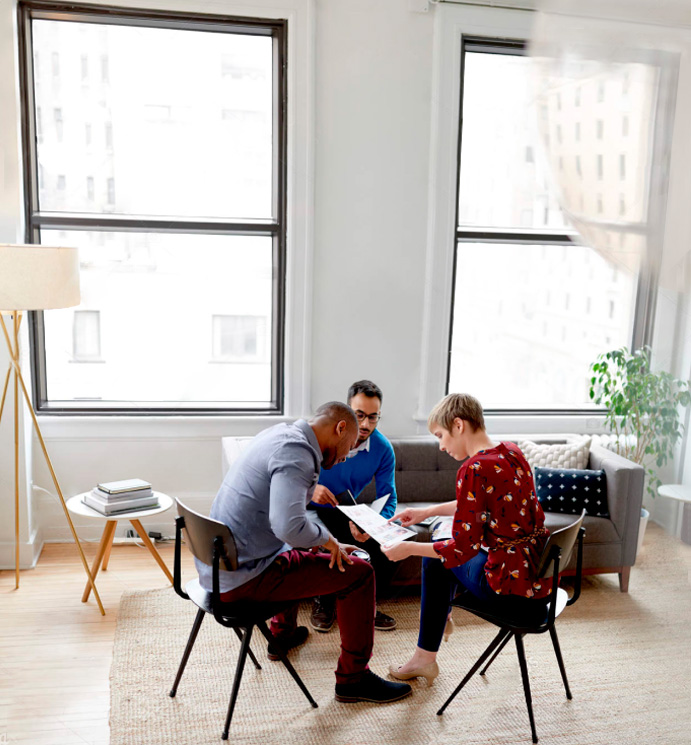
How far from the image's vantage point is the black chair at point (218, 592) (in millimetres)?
2125

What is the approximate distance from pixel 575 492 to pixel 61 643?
238 cm

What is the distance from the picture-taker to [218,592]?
7.10 feet

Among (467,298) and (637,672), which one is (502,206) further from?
(637,672)

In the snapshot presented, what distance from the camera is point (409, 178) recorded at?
12.7 feet

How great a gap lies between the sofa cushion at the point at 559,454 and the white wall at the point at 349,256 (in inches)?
11.6

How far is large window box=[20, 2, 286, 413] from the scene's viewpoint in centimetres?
364

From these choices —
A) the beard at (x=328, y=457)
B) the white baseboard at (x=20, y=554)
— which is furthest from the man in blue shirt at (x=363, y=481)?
the white baseboard at (x=20, y=554)

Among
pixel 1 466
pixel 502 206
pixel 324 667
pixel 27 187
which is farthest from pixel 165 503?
pixel 502 206

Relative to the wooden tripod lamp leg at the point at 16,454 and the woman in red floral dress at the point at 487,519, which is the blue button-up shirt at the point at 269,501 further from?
the wooden tripod lamp leg at the point at 16,454

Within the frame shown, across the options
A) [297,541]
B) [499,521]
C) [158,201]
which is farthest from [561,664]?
[158,201]

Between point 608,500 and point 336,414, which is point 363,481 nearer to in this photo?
point 336,414

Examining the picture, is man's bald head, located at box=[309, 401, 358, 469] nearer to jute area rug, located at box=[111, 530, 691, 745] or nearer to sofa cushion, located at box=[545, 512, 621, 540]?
jute area rug, located at box=[111, 530, 691, 745]

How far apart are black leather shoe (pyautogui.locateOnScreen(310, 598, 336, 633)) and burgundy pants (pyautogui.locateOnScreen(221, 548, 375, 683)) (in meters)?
0.44

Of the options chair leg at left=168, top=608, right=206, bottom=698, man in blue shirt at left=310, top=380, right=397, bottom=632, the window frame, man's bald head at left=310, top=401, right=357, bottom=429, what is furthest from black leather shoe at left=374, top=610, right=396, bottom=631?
the window frame
